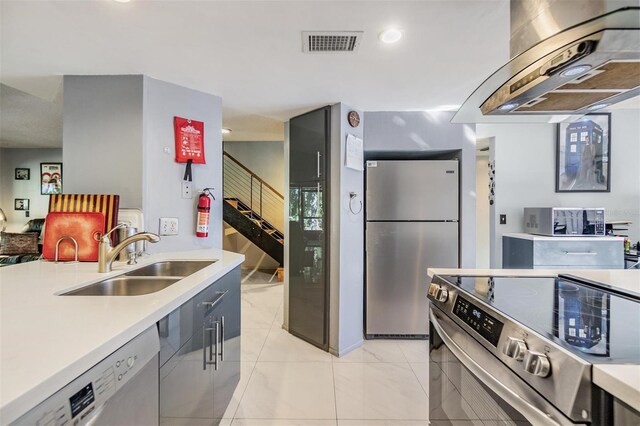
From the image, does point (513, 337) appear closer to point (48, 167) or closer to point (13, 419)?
point (13, 419)

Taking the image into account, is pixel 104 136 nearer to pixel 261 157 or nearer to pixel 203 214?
pixel 203 214

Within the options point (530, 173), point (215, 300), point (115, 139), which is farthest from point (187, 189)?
point (530, 173)

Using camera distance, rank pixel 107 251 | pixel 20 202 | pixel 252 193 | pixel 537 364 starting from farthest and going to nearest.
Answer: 1. pixel 252 193
2. pixel 20 202
3. pixel 107 251
4. pixel 537 364

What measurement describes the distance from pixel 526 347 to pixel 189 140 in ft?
7.80

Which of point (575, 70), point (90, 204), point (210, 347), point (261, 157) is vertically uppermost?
point (261, 157)

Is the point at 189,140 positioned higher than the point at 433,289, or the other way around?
the point at 189,140

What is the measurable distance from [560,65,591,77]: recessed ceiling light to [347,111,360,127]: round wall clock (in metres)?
1.76

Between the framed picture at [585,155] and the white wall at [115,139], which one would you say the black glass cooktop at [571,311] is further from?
the framed picture at [585,155]

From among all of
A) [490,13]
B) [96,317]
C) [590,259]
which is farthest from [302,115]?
[590,259]

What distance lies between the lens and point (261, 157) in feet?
19.8

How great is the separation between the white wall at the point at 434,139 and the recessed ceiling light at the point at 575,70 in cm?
183

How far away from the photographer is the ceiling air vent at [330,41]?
1539mm

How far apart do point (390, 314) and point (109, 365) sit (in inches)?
97.7

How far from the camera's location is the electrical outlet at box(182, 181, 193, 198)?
2.22m
